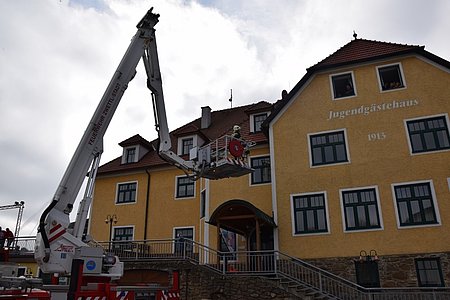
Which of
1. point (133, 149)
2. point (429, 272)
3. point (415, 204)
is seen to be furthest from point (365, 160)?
point (133, 149)

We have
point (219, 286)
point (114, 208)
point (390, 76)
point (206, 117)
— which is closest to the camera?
point (219, 286)

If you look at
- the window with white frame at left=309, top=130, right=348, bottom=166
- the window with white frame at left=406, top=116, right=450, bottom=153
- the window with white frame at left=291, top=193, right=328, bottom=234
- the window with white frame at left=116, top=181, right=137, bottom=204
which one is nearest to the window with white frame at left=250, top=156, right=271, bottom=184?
the window with white frame at left=291, top=193, right=328, bottom=234

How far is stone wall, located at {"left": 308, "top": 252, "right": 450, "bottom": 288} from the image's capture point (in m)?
15.4

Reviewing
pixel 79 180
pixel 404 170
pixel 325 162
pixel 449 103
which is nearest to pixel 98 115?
pixel 79 180

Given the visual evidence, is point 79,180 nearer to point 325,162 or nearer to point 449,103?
point 325,162

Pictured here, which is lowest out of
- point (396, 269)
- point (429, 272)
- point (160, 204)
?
point (429, 272)

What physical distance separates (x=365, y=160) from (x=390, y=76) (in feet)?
15.6

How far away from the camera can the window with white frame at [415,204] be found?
16156 mm

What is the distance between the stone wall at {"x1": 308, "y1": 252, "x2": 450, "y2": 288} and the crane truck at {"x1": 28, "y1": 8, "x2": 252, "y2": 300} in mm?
7417

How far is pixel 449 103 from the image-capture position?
56.9 ft

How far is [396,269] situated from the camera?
624 inches

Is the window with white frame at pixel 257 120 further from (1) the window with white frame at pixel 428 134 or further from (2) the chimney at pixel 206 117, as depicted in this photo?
(1) the window with white frame at pixel 428 134

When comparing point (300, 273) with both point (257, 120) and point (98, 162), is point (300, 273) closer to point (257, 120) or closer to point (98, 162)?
point (257, 120)

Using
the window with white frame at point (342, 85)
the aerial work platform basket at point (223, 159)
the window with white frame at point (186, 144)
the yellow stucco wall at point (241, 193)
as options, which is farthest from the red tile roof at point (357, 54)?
the aerial work platform basket at point (223, 159)
